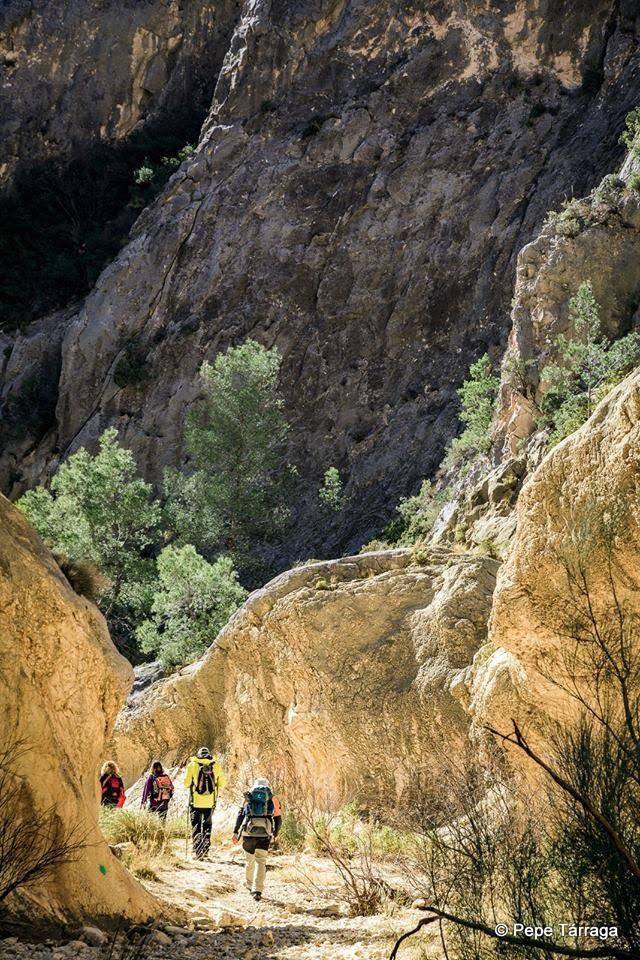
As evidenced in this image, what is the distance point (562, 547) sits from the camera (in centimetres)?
1083

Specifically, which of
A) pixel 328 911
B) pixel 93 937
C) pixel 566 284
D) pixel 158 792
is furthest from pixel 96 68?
pixel 93 937

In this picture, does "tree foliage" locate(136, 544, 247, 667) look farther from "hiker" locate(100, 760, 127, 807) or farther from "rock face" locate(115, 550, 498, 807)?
"hiker" locate(100, 760, 127, 807)

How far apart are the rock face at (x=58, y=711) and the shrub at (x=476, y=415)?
17.6m

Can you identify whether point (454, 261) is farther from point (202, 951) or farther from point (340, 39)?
point (202, 951)

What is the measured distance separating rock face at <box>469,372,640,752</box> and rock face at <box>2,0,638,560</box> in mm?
19108

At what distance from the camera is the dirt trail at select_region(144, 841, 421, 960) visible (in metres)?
8.87

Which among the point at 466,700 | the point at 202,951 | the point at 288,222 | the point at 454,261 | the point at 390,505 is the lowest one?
the point at 202,951

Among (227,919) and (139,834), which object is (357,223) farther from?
(227,919)

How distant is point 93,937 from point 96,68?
5211 cm

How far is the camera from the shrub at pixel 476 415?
89.2 ft

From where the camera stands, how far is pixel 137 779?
2156 centimetres

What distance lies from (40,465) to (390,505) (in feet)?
61.5

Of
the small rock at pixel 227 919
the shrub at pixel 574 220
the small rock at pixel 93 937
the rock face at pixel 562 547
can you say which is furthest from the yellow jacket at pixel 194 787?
the shrub at pixel 574 220

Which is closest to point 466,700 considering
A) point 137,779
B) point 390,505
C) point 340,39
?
point 137,779
